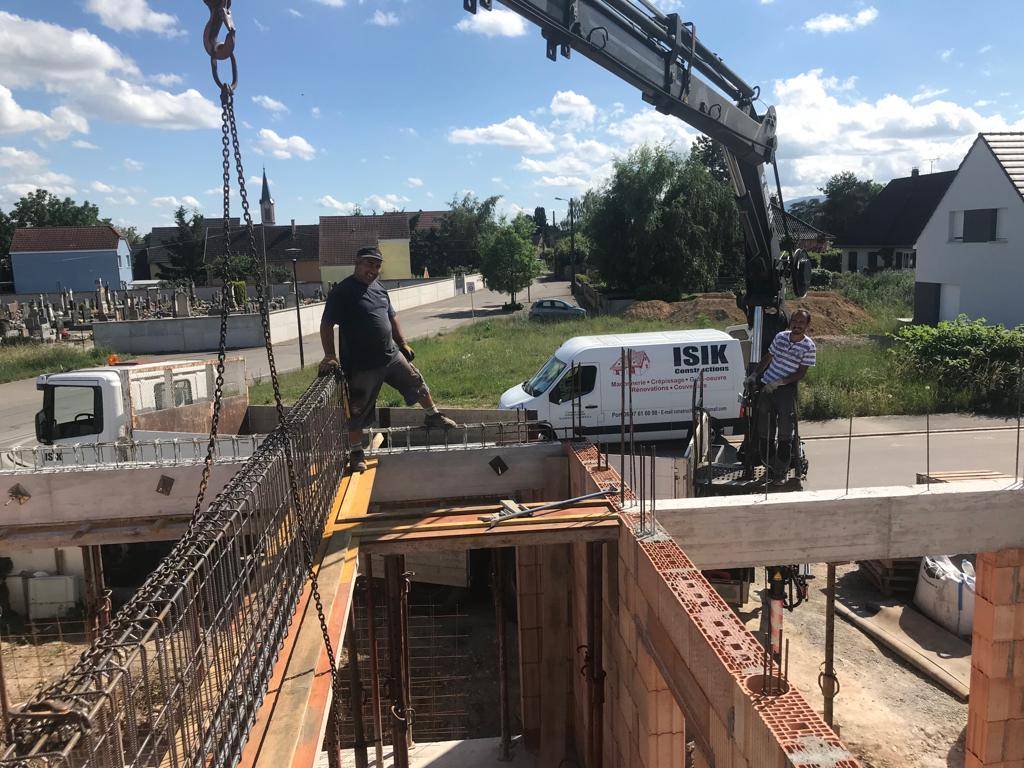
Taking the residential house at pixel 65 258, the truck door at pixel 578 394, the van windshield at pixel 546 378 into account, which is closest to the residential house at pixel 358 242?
the residential house at pixel 65 258

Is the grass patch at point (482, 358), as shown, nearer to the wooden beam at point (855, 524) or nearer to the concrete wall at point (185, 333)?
the concrete wall at point (185, 333)

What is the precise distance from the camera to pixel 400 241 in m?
67.7

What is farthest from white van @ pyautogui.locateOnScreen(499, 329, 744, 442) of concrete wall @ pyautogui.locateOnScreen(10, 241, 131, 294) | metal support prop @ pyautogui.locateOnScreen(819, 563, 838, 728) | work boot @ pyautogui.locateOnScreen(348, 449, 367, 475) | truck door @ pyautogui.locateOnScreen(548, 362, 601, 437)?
concrete wall @ pyautogui.locateOnScreen(10, 241, 131, 294)

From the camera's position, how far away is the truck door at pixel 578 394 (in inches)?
522

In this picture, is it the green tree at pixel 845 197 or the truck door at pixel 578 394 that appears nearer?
the truck door at pixel 578 394

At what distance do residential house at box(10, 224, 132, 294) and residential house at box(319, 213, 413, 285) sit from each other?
15828 mm

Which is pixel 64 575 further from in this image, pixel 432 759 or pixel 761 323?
pixel 761 323

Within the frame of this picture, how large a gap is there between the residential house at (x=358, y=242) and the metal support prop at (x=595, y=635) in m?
55.5

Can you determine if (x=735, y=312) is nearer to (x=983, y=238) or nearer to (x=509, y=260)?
(x=983, y=238)

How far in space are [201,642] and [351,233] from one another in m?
64.9

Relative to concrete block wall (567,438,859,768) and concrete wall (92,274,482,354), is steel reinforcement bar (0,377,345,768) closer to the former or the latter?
concrete block wall (567,438,859,768)

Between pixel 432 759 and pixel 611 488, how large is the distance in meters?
4.18

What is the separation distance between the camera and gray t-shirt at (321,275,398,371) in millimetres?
6555

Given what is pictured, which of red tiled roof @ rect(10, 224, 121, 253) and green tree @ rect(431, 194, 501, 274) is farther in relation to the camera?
green tree @ rect(431, 194, 501, 274)
